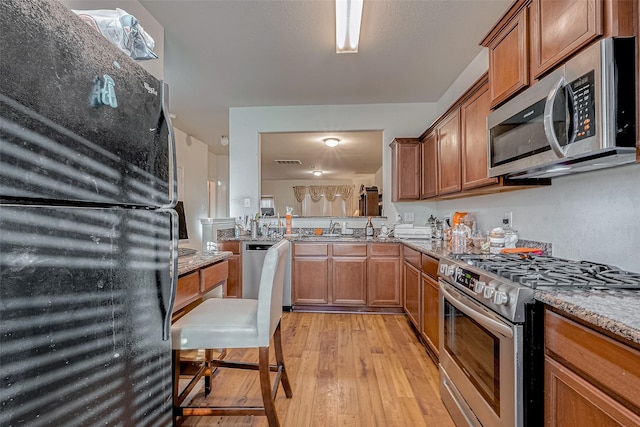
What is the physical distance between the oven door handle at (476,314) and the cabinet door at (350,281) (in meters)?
1.71

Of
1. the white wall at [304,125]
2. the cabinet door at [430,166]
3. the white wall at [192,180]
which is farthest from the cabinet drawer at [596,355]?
the white wall at [192,180]

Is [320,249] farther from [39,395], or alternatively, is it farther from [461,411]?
[39,395]

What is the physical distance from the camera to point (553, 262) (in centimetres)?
163

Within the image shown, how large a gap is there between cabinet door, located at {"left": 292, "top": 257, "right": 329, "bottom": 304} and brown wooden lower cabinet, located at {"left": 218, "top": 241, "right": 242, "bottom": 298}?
24.2 inches

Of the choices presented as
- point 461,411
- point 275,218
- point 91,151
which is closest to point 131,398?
point 91,151

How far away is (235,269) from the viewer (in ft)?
11.9

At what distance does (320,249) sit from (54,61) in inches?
120

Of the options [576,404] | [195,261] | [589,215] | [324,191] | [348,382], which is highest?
[324,191]

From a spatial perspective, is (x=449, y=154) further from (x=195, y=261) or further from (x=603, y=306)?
(x=195, y=261)

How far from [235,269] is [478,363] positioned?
2754 millimetres

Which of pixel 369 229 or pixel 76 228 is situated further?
pixel 369 229

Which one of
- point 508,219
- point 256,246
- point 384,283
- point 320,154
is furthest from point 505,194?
point 320,154

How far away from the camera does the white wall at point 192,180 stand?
18.3 feet

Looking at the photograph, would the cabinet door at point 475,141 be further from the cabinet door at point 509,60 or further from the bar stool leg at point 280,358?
the bar stool leg at point 280,358
